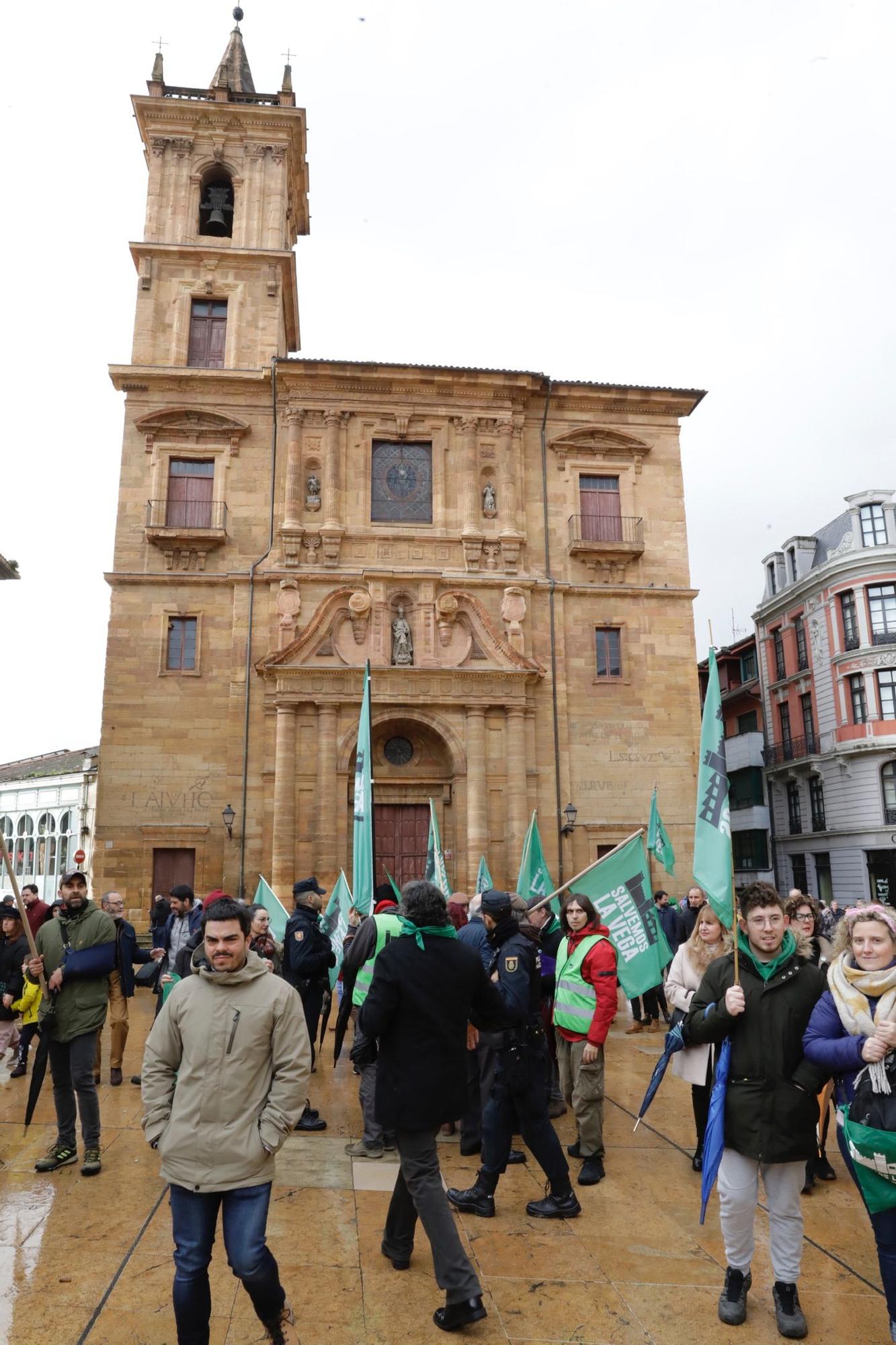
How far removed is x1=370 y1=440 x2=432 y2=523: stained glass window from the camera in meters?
25.4

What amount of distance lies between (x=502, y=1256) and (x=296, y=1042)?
2.29 metres

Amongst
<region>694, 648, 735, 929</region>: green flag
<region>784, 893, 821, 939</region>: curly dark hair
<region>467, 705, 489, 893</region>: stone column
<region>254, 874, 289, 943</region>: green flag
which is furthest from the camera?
<region>467, 705, 489, 893</region>: stone column

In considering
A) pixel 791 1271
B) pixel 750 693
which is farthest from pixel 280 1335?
pixel 750 693

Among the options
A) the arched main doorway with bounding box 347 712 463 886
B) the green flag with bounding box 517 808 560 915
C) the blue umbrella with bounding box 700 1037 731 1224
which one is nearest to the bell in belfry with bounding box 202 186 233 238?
the arched main doorway with bounding box 347 712 463 886

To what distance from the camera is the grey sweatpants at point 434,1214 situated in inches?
170

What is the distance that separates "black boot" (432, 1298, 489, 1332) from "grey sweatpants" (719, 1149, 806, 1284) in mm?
1283

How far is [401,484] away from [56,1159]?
21.1 meters

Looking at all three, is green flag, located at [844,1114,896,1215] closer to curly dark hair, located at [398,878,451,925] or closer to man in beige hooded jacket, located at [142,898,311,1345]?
curly dark hair, located at [398,878,451,925]

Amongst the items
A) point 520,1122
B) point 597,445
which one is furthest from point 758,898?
point 597,445

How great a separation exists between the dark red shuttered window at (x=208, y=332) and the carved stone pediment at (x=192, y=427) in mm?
2040

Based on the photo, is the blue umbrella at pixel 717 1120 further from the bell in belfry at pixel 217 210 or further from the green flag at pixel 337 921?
the bell in belfry at pixel 217 210

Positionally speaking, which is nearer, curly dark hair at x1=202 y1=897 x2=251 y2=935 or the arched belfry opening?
curly dark hair at x1=202 y1=897 x2=251 y2=935

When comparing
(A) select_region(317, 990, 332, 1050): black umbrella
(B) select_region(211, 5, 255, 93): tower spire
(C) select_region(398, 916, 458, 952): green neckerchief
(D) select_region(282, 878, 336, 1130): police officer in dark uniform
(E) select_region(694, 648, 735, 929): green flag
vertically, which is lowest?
(A) select_region(317, 990, 332, 1050): black umbrella

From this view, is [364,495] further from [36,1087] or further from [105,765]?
[36,1087]
